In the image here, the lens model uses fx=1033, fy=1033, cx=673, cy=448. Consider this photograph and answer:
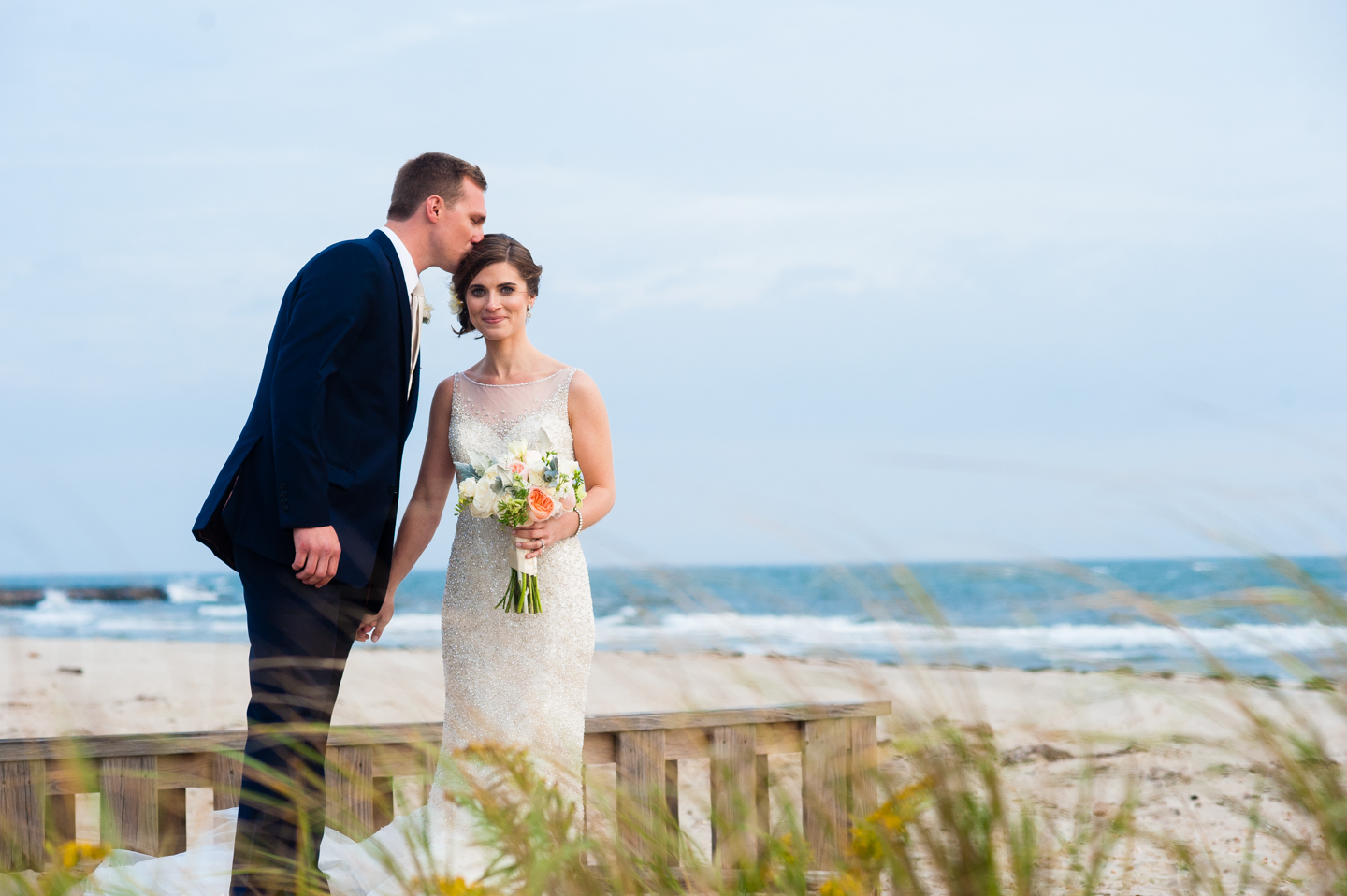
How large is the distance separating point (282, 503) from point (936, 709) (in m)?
2.04

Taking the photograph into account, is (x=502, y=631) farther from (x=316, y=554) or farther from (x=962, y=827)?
(x=962, y=827)

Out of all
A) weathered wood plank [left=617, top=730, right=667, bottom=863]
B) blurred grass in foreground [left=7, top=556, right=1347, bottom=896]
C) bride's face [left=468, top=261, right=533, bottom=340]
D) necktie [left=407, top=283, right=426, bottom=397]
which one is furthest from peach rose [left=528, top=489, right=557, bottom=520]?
blurred grass in foreground [left=7, top=556, right=1347, bottom=896]

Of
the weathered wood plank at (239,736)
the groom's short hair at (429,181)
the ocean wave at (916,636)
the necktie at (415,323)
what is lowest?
the weathered wood plank at (239,736)

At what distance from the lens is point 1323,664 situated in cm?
145

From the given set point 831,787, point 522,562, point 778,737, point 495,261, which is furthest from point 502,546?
point 831,787

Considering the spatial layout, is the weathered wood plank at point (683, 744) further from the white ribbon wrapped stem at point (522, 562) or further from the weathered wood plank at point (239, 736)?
the white ribbon wrapped stem at point (522, 562)

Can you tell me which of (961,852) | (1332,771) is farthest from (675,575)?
(1332,771)

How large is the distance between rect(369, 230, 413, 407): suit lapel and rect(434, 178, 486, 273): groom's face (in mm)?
207

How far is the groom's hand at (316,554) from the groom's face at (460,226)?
1.05 metres

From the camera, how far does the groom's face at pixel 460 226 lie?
11.2ft

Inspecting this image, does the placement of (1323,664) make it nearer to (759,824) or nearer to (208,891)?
(759,824)

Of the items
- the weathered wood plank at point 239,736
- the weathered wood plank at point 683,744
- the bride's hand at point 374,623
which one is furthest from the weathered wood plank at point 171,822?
the weathered wood plank at point 683,744

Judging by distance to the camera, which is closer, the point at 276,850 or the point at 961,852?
the point at 961,852

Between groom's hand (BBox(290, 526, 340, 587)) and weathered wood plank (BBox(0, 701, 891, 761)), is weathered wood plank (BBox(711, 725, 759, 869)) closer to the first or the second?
weathered wood plank (BBox(0, 701, 891, 761))
